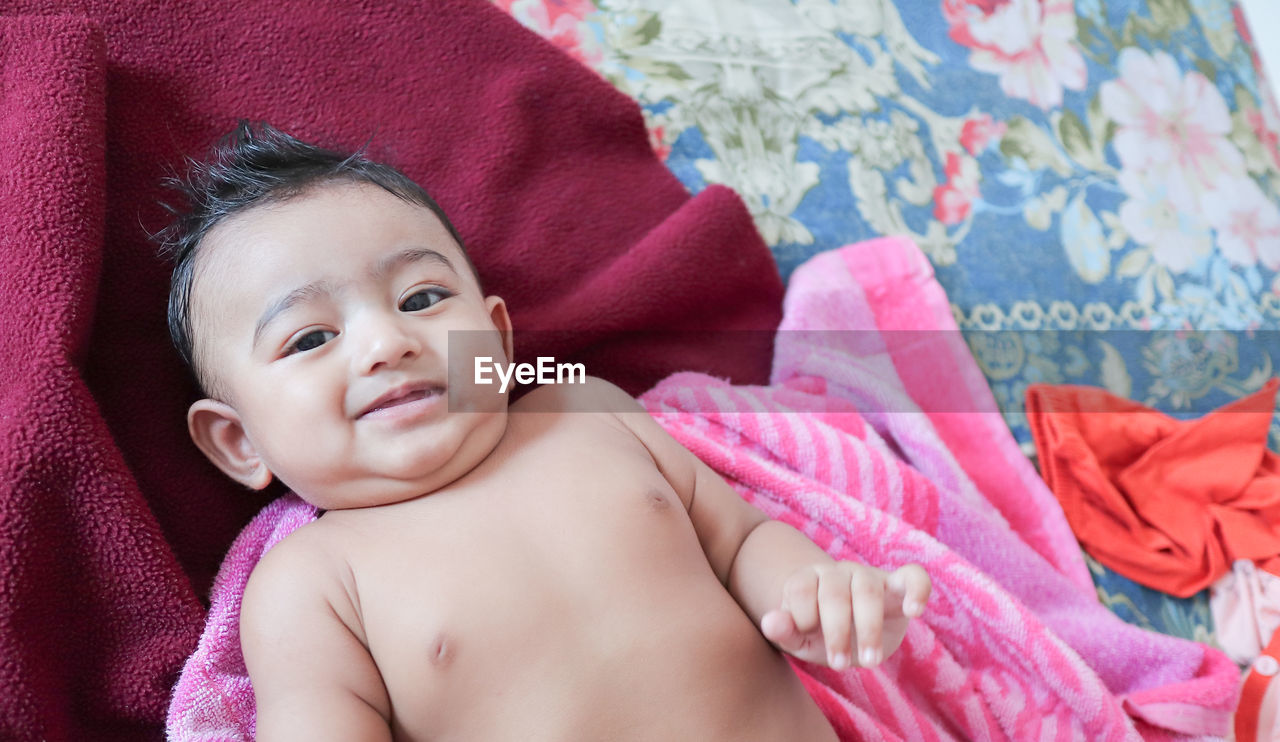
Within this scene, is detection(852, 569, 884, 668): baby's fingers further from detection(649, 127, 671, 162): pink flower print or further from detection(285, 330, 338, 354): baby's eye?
detection(649, 127, 671, 162): pink flower print

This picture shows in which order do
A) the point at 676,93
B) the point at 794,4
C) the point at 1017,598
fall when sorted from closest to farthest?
1. the point at 1017,598
2. the point at 676,93
3. the point at 794,4

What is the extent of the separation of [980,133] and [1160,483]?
0.59m

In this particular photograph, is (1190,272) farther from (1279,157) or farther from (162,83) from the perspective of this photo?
(162,83)

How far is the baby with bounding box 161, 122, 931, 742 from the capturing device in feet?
2.37

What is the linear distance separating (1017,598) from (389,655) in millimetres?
701

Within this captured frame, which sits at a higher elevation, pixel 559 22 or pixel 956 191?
pixel 559 22

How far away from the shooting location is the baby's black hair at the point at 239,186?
0.82m

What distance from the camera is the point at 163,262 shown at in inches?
35.7

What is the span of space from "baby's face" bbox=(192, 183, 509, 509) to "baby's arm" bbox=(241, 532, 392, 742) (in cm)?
8

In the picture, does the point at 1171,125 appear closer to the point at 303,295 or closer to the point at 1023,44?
the point at 1023,44

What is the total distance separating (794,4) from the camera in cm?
142

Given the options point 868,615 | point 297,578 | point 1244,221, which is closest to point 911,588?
point 868,615

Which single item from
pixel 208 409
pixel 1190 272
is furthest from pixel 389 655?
pixel 1190 272

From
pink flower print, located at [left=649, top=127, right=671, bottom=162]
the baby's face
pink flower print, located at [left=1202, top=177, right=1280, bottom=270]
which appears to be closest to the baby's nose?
the baby's face
